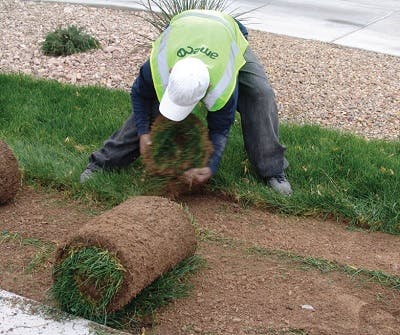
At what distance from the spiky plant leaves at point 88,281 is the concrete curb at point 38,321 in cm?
6

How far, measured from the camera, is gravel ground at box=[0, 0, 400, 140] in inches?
269

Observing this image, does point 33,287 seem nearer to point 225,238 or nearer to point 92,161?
point 225,238

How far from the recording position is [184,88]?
13.4 ft

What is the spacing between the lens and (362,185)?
201 inches

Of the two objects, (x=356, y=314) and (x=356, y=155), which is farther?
(x=356, y=155)

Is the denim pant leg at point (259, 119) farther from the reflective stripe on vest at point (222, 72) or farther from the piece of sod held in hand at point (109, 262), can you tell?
the piece of sod held in hand at point (109, 262)

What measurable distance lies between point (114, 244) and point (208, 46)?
4.80 ft

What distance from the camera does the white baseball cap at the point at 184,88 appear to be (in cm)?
411

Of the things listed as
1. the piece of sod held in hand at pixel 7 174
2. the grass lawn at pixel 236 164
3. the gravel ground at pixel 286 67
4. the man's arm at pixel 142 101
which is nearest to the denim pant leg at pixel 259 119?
the grass lawn at pixel 236 164

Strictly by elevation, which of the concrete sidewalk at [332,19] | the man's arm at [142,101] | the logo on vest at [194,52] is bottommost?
the concrete sidewalk at [332,19]

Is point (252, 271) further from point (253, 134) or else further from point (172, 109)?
point (253, 134)

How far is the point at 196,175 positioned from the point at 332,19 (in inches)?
259

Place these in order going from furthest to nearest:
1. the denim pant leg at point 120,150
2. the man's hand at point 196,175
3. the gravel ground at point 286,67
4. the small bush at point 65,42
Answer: the small bush at point 65,42 < the gravel ground at point 286,67 < the denim pant leg at point 120,150 < the man's hand at point 196,175

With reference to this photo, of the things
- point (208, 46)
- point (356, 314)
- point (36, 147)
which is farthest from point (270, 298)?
point (36, 147)
